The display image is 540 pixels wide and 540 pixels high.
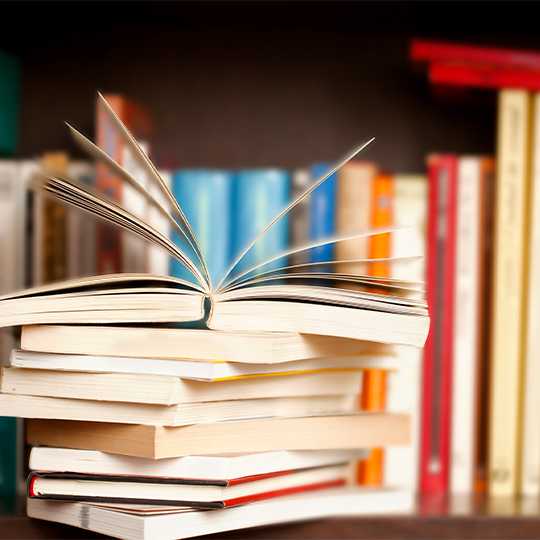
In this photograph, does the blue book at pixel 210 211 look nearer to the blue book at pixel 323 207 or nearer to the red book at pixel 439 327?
the blue book at pixel 323 207

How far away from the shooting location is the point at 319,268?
0.77 metres

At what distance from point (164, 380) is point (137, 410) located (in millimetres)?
36

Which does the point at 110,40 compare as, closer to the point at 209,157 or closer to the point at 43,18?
the point at 43,18

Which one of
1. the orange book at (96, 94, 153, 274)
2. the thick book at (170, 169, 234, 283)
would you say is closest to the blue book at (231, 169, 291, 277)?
the thick book at (170, 169, 234, 283)

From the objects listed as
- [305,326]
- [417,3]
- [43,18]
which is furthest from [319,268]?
[43,18]

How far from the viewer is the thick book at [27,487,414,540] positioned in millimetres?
491

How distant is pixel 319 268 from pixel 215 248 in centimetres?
13

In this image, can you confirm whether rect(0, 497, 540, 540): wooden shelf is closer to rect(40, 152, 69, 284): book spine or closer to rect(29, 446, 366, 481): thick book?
rect(29, 446, 366, 481): thick book

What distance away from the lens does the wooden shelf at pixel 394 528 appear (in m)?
0.56

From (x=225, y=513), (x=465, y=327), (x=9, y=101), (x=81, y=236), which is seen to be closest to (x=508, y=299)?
(x=465, y=327)

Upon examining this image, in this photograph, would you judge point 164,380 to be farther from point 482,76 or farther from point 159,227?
point 482,76

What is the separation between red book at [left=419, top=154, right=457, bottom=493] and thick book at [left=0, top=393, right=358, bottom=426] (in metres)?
0.25

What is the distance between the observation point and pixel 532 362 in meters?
0.70

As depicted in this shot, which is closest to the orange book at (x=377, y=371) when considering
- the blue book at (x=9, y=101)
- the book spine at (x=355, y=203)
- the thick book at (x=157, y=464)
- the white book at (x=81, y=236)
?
the book spine at (x=355, y=203)
